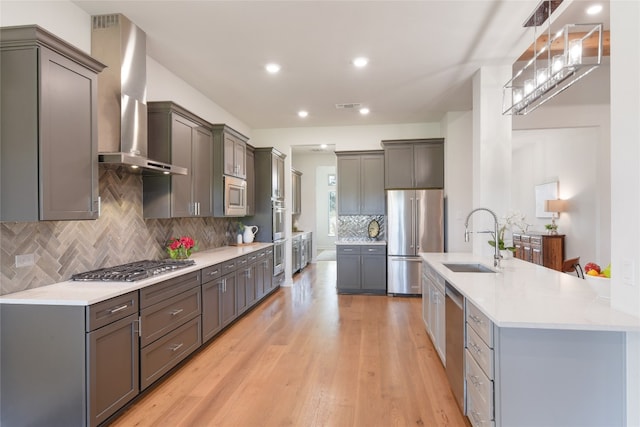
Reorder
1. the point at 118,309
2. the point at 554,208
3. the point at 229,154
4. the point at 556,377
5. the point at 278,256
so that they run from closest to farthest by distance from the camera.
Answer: the point at 556,377, the point at 118,309, the point at 229,154, the point at 278,256, the point at 554,208

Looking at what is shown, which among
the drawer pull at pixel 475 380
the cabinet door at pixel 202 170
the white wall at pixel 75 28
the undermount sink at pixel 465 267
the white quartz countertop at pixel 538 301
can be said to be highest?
the white wall at pixel 75 28

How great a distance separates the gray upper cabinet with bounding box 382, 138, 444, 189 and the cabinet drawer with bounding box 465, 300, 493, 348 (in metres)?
3.84

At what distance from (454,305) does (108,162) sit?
9.29 feet

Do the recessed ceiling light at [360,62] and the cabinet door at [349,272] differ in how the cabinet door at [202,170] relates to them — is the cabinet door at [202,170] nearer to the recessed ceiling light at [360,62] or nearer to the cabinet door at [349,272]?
the recessed ceiling light at [360,62]

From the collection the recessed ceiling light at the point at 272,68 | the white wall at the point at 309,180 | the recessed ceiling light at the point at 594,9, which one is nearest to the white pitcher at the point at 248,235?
the recessed ceiling light at the point at 272,68

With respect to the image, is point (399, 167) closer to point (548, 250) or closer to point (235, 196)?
point (235, 196)

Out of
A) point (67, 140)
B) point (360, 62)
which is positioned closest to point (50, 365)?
point (67, 140)

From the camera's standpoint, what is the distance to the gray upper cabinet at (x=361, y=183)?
6.11 m

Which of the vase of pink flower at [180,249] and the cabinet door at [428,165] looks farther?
the cabinet door at [428,165]

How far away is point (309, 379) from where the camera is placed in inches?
112

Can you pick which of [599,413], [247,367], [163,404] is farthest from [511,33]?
[163,404]

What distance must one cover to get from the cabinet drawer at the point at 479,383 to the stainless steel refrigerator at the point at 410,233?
350cm

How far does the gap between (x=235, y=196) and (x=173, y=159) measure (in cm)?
136

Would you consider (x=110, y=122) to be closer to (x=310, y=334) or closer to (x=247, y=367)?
(x=247, y=367)
